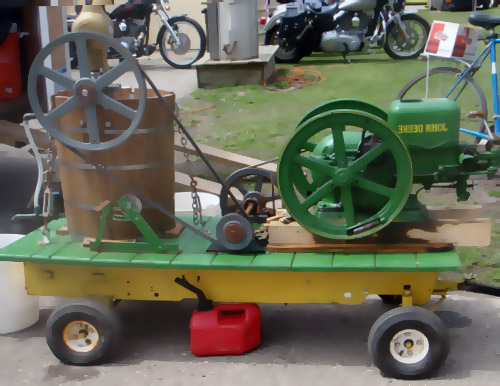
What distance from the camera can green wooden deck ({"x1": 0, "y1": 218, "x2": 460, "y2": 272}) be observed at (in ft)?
10.6

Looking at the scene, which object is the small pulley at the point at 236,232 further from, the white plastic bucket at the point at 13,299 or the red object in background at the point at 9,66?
the red object in background at the point at 9,66

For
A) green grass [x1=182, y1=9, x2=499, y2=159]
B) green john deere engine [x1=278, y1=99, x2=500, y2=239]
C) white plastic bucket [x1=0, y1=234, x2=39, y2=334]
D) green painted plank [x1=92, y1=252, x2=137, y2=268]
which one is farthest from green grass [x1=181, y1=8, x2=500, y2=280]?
white plastic bucket [x1=0, y1=234, x2=39, y2=334]

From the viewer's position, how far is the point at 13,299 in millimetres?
3783

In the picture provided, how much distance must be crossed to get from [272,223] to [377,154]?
611 millimetres

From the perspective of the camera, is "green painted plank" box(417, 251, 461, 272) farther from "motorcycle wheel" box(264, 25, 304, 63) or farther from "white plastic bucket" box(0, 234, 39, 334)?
"motorcycle wheel" box(264, 25, 304, 63)

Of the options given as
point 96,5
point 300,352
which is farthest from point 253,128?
point 300,352

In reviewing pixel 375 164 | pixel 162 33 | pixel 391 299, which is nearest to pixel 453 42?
pixel 391 299

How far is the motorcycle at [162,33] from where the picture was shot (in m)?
12.2

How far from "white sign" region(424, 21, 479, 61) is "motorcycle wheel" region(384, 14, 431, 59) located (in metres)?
5.99

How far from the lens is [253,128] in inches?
311

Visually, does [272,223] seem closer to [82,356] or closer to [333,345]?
[333,345]

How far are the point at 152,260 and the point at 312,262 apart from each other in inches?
28.3

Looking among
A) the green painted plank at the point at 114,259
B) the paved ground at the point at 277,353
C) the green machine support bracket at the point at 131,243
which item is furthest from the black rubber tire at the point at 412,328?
the green painted plank at the point at 114,259

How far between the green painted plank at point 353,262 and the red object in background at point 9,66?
3.66m
